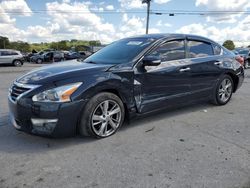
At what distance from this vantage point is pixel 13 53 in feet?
76.8

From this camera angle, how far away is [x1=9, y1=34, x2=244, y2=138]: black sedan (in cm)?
342

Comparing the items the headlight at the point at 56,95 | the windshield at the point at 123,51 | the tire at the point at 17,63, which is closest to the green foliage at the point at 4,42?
the tire at the point at 17,63

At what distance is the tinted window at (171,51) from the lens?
4.48m

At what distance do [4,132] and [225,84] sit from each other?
4515mm

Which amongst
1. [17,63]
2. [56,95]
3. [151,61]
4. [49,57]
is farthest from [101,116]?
[49,57]

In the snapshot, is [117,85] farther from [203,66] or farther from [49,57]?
[49,57]

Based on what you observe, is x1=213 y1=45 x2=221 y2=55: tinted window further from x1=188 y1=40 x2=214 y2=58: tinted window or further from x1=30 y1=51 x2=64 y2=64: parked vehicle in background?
x1=30 y1=51 x2=64 y2=64: parked vehicle in background

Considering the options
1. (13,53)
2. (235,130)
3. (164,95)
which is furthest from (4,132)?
(13,53)

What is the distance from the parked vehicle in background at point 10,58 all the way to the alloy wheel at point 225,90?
2147 cm

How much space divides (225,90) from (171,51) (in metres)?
1.93

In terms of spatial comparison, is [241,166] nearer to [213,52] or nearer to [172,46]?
[172,46]

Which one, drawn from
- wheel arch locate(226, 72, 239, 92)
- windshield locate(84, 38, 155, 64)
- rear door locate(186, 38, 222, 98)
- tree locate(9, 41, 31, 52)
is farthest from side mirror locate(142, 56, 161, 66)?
tree locate(9, 41, 31, 52)

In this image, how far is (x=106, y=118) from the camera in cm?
386

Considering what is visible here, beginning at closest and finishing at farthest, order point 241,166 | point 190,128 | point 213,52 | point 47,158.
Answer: point 241,166 → point 47,158 → point 190,128 → point 213,52
